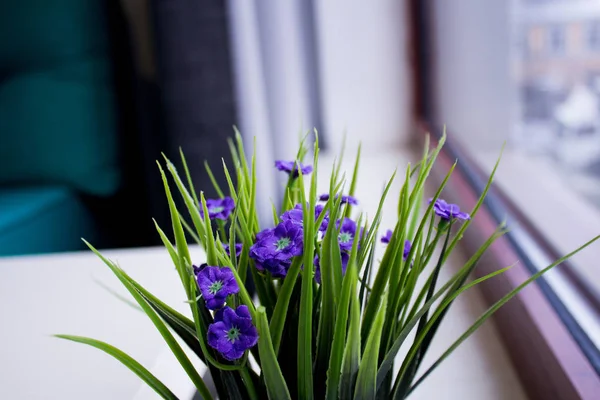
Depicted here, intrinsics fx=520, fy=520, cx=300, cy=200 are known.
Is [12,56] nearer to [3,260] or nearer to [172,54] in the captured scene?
[172,54]

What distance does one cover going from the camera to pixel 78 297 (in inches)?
33.3

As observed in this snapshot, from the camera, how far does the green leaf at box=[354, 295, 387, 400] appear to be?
34 cm

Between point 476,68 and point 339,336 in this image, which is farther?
point 476,68

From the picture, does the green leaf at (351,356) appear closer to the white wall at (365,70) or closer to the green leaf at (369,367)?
the green leaf at (369,367)

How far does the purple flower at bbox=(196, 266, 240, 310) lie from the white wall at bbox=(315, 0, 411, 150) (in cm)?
174

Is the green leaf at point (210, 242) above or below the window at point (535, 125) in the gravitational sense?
above

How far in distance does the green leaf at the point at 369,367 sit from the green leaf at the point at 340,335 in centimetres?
2

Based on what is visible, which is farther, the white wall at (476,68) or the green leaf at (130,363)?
the white wall at (476,68)

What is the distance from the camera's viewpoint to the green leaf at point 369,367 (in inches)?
13.3

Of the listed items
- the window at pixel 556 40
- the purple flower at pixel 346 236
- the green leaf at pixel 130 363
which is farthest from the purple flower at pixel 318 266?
the window at pixel 556 40

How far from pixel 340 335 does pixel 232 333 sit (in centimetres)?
8

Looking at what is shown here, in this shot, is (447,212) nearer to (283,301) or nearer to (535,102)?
(283,301)

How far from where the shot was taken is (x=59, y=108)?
1521mm

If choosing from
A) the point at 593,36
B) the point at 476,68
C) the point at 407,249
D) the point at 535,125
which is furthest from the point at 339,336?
the point at 476,68
